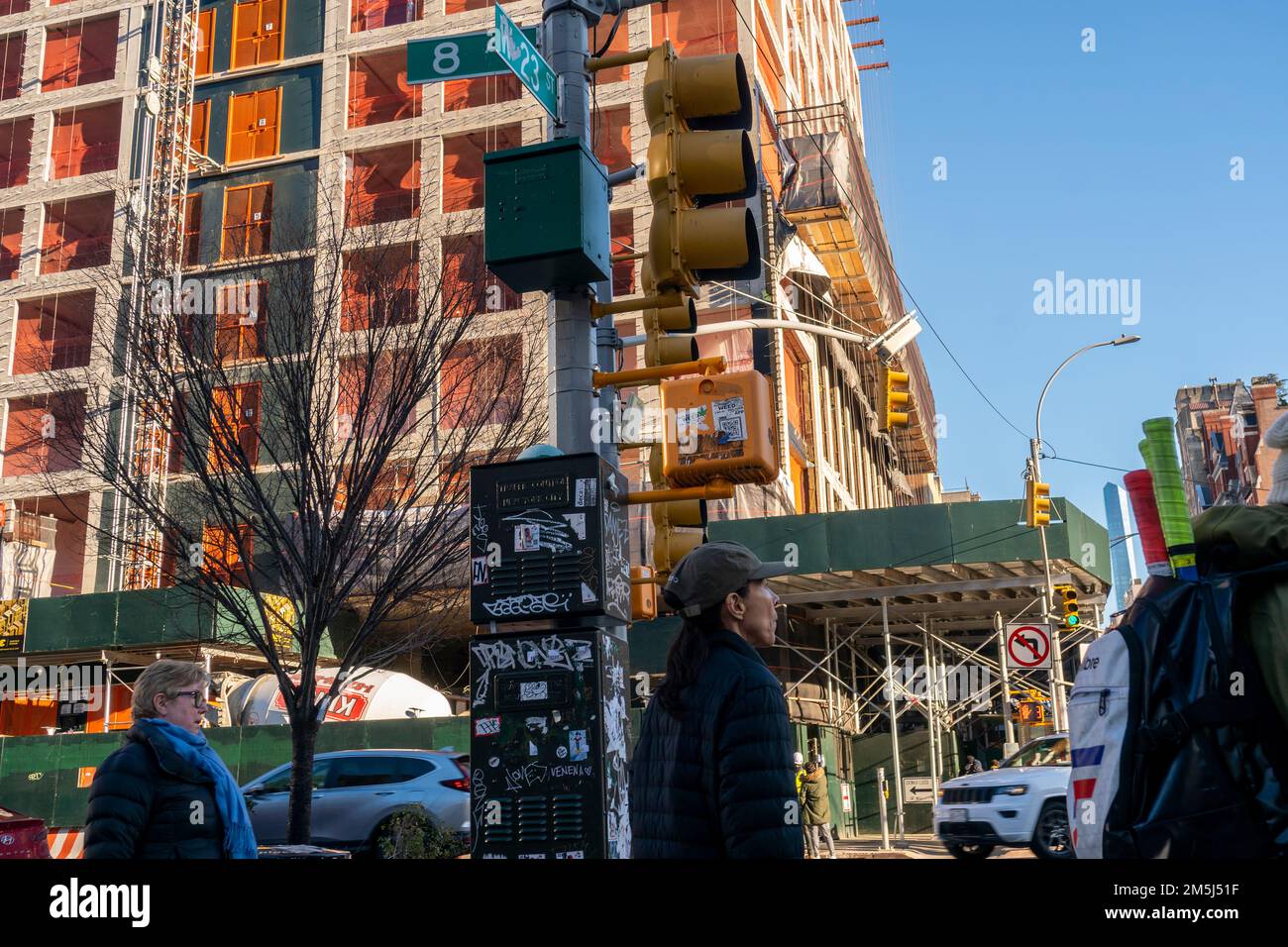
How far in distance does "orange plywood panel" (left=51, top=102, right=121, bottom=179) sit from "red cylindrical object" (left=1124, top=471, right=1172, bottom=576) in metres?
44.4

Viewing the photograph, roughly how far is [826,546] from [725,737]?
23633 mm

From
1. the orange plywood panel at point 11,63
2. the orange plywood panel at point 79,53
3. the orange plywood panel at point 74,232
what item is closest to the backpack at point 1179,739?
the orange plywood panel at point 74,232

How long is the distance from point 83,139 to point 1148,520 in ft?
152

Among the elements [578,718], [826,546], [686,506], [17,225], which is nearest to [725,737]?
[578,718]

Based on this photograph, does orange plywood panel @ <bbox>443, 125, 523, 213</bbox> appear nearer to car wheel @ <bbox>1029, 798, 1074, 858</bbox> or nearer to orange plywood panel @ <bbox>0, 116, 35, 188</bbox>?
orange plywood panel @ <bbox>0, 116, 35, 188</bbox>

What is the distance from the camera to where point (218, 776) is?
15.2 ft

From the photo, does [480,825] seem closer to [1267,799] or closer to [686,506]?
[686,506]

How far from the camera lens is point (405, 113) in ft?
130

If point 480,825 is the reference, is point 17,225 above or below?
above

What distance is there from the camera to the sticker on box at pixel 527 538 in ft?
18.5

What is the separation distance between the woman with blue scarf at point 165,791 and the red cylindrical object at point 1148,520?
343 cm

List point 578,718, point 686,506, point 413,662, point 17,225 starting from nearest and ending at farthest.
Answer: point 578,718 → point 686,506 → point 413,662 → point 17,225
